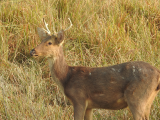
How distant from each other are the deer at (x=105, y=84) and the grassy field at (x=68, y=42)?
2.03 ft

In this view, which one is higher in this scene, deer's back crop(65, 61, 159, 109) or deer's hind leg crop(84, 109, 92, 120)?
deer's back crop(65, 61, 159, 109)

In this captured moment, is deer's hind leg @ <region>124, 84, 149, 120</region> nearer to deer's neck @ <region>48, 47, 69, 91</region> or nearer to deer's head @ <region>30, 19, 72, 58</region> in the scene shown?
deer's neck @ <region>48, 47, 69, 91</region>

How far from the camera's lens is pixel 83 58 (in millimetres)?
6082

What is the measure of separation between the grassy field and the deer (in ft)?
2.03

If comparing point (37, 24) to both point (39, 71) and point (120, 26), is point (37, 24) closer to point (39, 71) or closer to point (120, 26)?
point (39, 71)

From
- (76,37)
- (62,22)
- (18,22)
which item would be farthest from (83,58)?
(18,22)

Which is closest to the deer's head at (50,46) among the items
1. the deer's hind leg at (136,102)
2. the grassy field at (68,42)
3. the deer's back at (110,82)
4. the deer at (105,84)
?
the deer at (105,84)

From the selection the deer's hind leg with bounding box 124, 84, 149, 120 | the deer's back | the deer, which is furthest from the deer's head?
the deer's hind leg with bounding box 124, 84, 149, 120

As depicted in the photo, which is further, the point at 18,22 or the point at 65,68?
Answer: the point at 18,22

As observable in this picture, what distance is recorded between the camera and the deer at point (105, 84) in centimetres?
397

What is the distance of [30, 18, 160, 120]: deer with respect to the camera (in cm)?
397

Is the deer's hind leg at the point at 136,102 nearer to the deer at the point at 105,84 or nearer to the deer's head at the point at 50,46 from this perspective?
the deer at the point at 105,84

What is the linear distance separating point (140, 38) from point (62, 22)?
6.15ft

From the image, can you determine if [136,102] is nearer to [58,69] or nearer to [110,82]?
[110,82]
